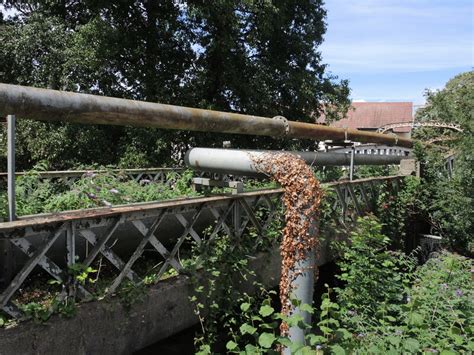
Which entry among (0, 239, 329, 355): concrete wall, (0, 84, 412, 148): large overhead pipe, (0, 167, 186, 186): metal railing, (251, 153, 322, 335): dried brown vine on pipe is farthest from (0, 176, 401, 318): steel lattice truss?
(0, 167, 186, 186): metal railing

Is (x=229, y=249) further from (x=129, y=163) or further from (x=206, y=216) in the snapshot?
(x=129, y=163)

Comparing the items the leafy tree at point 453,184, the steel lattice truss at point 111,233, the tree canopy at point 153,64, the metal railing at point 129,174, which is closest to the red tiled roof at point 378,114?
the tree canopy at point 153,64

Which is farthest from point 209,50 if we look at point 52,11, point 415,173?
point 415,173

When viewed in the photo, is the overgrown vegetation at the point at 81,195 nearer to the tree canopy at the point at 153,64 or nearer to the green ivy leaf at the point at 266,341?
the green ivy leaf at the point at 266,341

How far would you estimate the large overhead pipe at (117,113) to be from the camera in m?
3.09

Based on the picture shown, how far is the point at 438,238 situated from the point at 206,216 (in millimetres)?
6533

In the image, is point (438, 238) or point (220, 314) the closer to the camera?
point (220, 314)

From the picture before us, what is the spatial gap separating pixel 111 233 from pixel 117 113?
1.06 metres

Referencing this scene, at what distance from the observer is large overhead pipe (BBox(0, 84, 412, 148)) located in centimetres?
309

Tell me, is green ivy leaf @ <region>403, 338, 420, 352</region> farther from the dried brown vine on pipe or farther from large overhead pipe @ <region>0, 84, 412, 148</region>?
large overhead pipe @ <region>0, 84, 412, 148</region>

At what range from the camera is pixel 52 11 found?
43.8 feet

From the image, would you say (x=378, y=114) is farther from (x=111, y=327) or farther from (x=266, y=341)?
(x=266, y=341)

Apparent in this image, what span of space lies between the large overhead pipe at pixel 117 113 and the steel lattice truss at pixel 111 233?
2.55 ft

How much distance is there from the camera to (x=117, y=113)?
3744 millimetres
